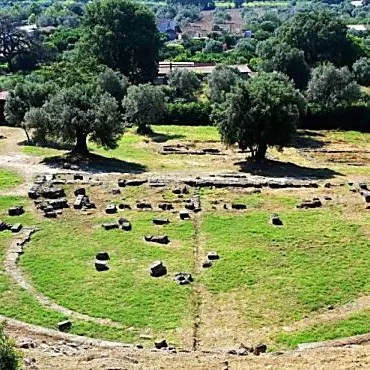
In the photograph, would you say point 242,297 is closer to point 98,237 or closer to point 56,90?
point 98,237

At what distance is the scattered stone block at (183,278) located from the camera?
127 ft

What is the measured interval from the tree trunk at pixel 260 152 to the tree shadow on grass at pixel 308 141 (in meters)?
10.5

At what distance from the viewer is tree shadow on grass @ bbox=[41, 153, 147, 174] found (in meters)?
61.6

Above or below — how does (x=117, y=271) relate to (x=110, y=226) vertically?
above

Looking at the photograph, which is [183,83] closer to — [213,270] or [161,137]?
[161,137]

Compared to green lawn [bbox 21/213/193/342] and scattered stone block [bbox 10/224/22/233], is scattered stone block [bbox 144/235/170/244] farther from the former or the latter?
scattered stone block [bbox 10/224/22/233]

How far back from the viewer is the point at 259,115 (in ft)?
203

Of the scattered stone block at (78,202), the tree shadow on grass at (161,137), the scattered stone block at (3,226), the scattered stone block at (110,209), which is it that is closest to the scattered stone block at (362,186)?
the scattered stone block at (110,209)

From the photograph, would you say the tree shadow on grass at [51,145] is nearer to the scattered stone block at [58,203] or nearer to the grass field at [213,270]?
the grass field at [213,270]

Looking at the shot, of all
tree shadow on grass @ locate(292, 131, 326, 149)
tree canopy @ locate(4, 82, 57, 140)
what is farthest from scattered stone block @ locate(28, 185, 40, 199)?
tree shadow on grass @ locate(292, 131, 326, 149)

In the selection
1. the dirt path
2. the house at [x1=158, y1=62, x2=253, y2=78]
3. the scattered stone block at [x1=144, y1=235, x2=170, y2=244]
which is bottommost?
the house at [x1=158, y1=62, x2=253, y2=78]

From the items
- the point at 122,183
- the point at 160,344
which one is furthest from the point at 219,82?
the point at 160,344

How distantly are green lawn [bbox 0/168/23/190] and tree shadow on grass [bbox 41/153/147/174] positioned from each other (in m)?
3.71

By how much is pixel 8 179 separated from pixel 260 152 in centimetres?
2044
